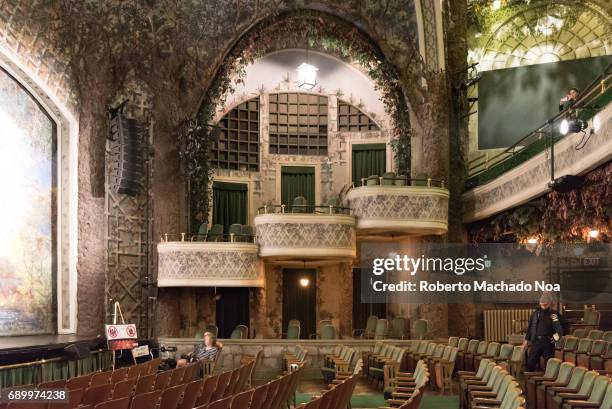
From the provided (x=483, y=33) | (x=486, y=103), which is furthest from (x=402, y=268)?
(x=483, y=33)

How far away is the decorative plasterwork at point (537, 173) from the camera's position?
41.0ft

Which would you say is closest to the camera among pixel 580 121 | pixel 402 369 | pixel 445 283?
pixel 580 121

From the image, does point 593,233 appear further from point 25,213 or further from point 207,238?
point 25,213

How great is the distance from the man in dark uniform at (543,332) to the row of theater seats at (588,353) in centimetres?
42

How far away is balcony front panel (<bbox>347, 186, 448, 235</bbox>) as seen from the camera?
19234 mm

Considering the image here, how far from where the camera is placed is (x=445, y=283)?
2102cm

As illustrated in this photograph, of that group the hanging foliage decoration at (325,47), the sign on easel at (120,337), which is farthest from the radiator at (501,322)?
the sign on easel at (120,337)

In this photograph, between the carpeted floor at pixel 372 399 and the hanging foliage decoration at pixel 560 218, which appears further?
the hanging foliage decoration at pixel 560 218

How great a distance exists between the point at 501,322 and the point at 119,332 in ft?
36.4

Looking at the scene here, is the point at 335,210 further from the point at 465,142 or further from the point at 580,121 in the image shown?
the point at 580,121

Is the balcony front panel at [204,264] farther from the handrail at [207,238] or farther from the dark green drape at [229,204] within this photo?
the dark green drape at [229,204]

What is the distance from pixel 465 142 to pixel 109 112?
8.89 meters

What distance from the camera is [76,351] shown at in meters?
13.0

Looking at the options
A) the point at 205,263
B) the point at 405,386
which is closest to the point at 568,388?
the point at 405,386
